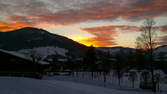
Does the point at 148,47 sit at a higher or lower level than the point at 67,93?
higher

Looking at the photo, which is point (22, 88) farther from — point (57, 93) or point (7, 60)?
point (7, 60)

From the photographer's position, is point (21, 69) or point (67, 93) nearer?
point (67, 93)

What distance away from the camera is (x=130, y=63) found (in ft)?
303

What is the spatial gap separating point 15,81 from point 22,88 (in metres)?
1.80

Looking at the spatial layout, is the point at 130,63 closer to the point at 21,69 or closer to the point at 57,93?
the point at 21,69

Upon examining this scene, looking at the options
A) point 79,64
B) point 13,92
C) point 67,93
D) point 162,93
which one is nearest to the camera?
point 13,92

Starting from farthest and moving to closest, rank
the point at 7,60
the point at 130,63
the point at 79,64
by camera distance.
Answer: the point at 130,63 → the point at 79,64 → the point at 7,60

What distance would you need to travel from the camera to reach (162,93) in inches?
970

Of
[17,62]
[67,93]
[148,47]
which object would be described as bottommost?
[67,93]

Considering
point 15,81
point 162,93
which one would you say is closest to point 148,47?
point 162,93

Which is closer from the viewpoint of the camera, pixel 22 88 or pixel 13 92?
pixel 13 92

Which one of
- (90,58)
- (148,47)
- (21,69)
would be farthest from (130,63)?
(21,69)

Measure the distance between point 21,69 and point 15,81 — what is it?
53.4 ft

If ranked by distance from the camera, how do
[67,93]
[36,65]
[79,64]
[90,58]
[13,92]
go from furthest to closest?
[79,64] → [90,58] → [36,65] → [67,93] → [13,92]
